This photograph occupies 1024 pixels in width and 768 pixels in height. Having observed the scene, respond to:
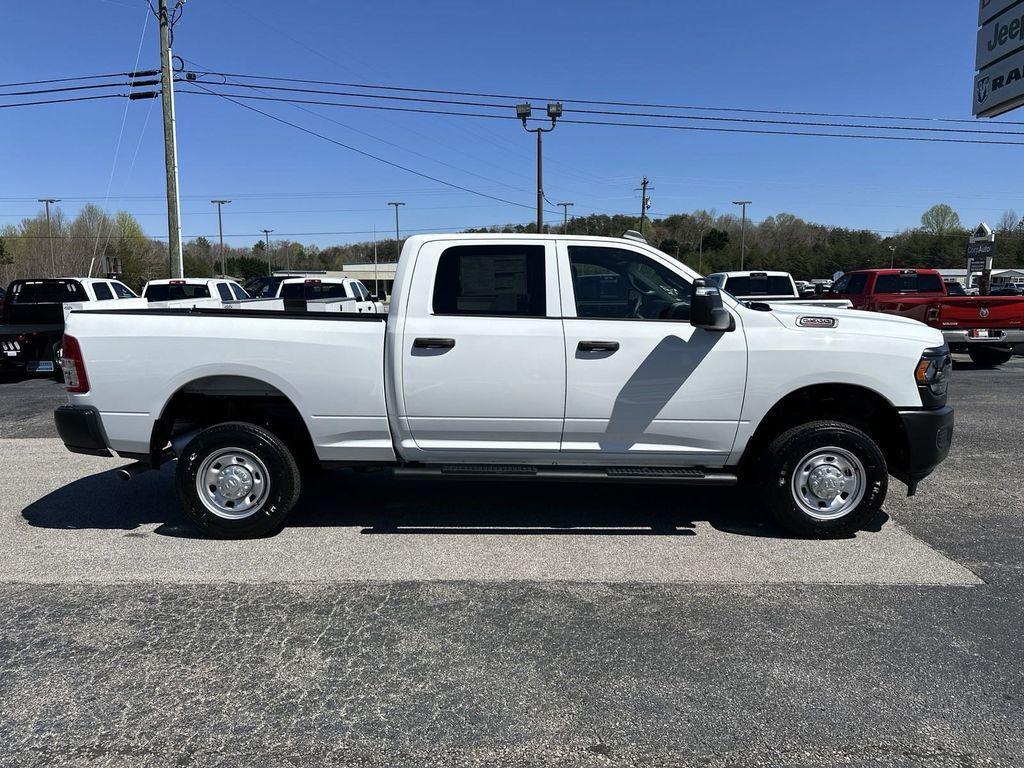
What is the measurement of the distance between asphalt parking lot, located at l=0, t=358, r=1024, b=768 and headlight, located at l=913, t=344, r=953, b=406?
103cm

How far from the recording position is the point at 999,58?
1802cm

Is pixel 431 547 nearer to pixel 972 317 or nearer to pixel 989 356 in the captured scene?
pixel 972 317

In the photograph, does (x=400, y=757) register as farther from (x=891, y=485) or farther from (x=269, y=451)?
(x=891, y=485)

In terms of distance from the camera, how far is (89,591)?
428 centimetres

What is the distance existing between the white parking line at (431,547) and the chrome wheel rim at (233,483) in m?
0.24

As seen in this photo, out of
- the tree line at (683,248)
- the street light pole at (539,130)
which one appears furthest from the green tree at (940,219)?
the street light pole at (539,130)

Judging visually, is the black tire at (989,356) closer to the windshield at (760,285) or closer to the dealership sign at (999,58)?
the windshield at (760,285)

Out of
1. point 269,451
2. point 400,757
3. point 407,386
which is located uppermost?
point 407,386

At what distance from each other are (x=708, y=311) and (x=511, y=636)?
7.72ft

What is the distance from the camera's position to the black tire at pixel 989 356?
584 inches

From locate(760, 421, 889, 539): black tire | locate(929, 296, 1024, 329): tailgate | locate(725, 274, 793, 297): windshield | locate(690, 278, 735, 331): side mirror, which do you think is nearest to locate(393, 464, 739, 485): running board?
locate(760, 421, 889, 539): black tire

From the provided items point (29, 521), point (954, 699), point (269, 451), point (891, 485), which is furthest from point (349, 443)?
point (891, 485)

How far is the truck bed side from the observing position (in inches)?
195

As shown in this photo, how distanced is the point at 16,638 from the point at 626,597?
3210mm
